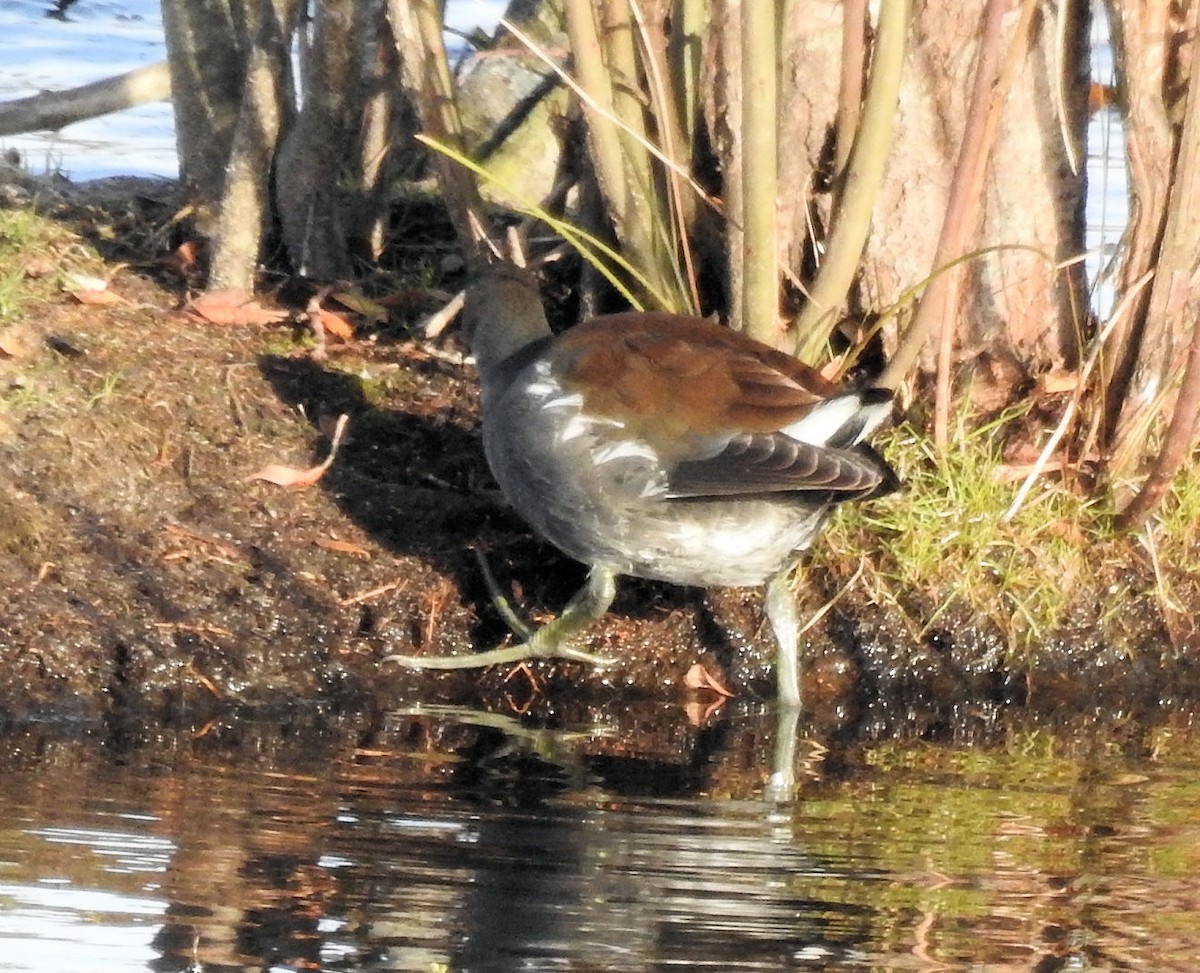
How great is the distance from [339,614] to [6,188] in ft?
8.87

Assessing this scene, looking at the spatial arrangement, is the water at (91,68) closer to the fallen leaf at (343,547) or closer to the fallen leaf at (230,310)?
Result: the fallen leaf at (230,310)

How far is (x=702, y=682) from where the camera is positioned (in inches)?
217

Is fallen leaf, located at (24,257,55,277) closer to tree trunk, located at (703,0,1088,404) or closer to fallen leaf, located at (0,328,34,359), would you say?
fallen leaf, located at (0,328,34,359)

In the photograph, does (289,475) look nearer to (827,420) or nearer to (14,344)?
(14,344)

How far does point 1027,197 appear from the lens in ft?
18.6

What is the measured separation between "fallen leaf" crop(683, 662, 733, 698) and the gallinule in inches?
18.8

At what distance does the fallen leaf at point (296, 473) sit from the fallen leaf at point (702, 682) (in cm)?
115

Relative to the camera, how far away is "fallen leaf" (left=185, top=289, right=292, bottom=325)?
630cm

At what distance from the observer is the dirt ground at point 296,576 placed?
5070mm

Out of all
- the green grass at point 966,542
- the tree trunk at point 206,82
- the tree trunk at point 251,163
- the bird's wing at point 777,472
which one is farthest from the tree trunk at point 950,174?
the tree trunk at point 206,82

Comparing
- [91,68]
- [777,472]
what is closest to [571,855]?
[777,472]

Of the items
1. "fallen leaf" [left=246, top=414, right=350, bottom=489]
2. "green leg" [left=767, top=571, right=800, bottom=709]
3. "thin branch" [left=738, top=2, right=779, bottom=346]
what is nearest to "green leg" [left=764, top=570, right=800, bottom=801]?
"green leg" [left=767, top=571, right=800, bottom=709]

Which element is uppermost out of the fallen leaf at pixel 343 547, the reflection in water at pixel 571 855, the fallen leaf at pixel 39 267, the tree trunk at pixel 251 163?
the tree trunk at pixel 251 163

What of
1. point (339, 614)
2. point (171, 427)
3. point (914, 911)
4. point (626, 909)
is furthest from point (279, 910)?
point (171, 427)
